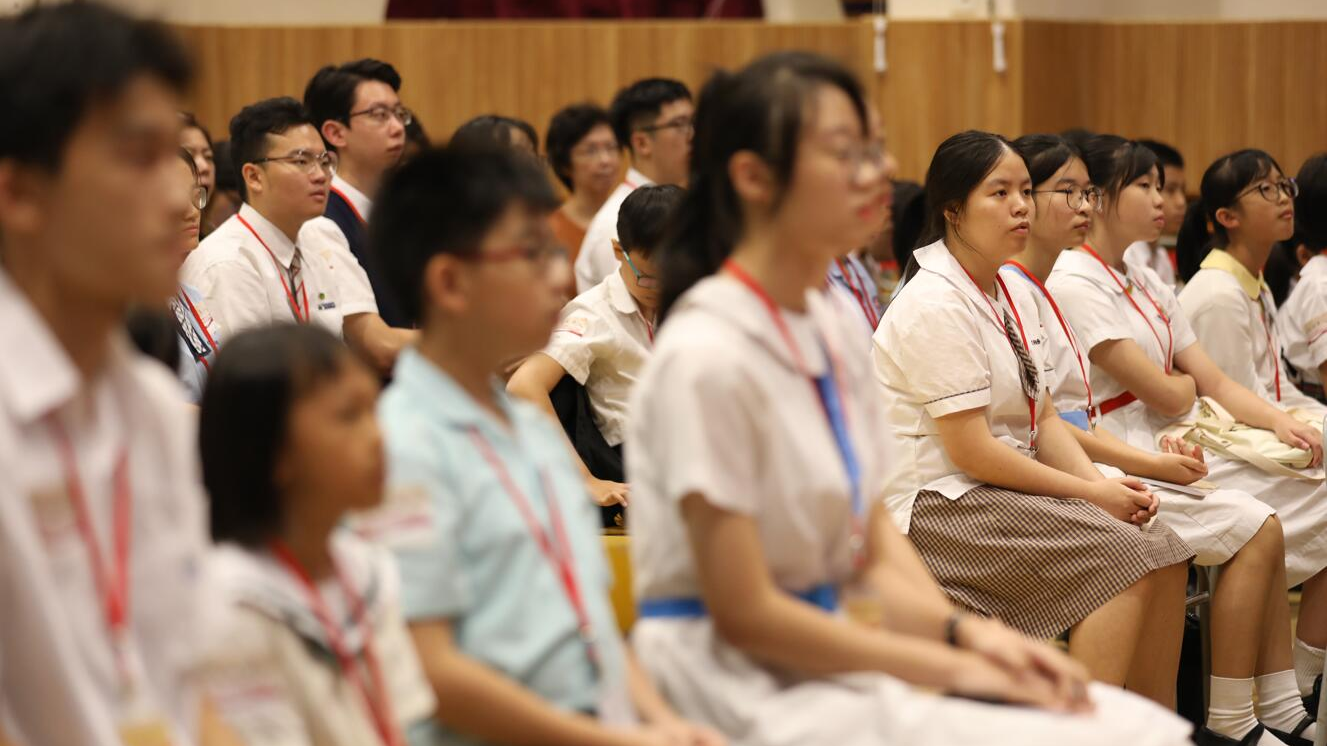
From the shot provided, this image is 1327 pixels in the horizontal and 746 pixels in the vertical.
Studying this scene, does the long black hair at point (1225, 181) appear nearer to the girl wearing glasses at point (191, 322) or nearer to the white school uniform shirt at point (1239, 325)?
the white school uniform shirt at point (1239, 325)

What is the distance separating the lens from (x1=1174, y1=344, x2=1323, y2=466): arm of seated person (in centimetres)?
391

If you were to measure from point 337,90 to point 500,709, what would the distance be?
3121mm

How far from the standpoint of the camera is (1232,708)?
11.3 ft

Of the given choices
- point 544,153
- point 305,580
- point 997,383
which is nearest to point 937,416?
point 997,383

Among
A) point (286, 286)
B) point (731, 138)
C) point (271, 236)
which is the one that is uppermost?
point (731, 138)

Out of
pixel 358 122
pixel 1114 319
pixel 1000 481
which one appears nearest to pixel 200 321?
pixel 358 122

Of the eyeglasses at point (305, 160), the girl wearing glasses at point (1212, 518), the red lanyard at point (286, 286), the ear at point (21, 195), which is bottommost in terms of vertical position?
the girl wearing glasses at point (1212, 518)

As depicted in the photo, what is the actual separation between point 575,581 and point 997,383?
1759 millimetres

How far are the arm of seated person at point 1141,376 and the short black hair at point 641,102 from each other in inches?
81.9

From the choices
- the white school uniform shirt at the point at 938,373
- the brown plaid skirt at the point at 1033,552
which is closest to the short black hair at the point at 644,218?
the white school uniform shirt at the point at 938,373

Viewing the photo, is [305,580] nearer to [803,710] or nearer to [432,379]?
[432,379]

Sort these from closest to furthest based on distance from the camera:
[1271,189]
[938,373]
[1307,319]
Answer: [938,373] < [1271,189] < [1307,319]

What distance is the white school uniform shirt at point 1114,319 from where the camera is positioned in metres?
3.80

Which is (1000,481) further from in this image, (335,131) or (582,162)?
(582,162)
